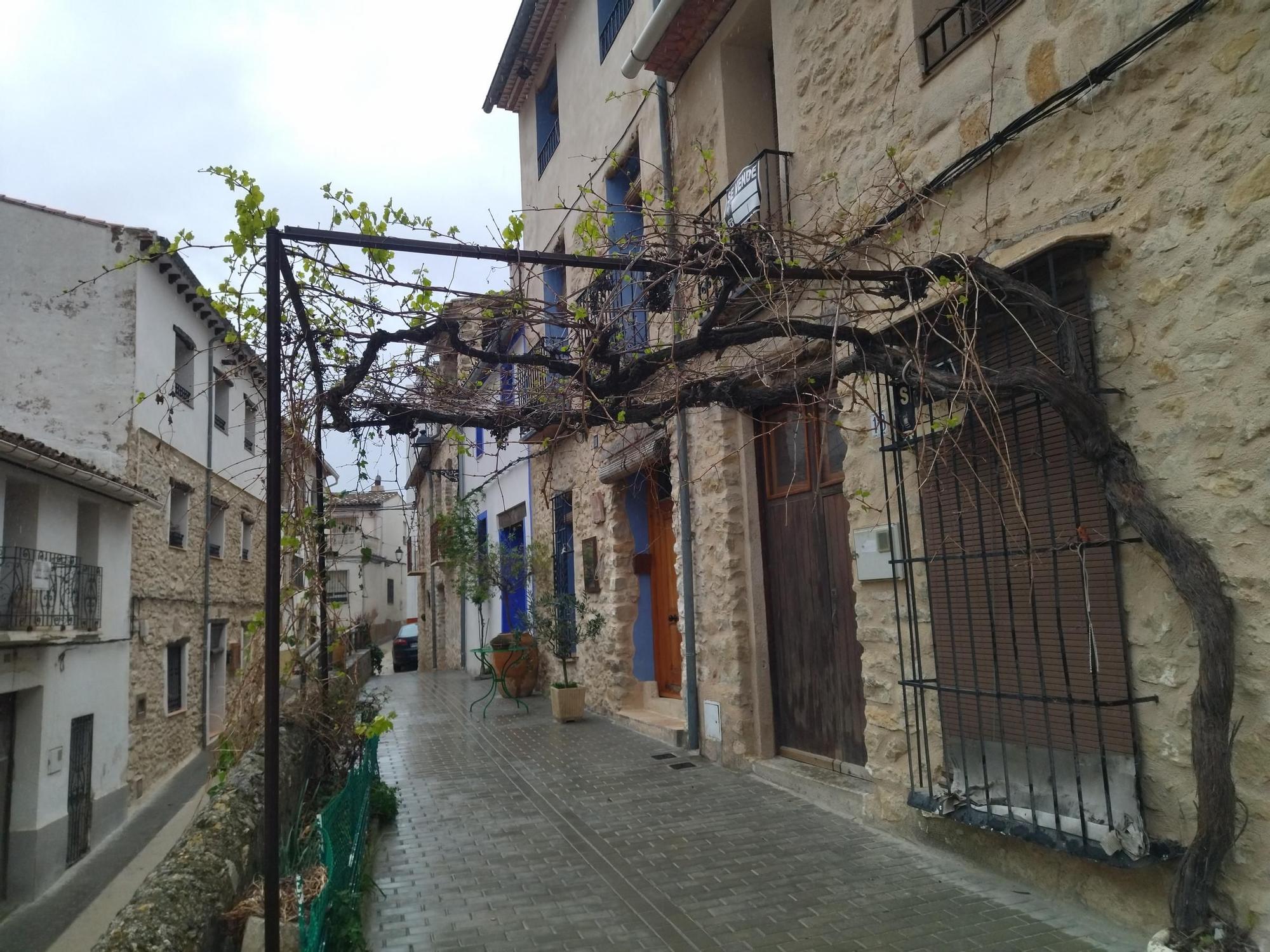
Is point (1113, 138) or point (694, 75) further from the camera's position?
point (694, 75)

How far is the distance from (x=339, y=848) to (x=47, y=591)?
28.5ft

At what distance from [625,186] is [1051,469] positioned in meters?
7.04

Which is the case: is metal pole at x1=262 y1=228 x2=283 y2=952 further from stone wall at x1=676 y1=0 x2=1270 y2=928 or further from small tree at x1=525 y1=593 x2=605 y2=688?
small tree at x1=525 y1=593 x2=605 y2=688

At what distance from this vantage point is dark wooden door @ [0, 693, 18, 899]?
31.6 feet

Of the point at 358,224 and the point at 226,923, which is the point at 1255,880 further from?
the point at 358,224

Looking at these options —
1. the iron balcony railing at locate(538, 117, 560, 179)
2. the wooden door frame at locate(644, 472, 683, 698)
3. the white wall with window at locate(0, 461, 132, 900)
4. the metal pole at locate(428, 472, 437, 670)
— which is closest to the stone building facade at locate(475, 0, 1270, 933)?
the wooden door frame at locate(644, 472, 683, 698)

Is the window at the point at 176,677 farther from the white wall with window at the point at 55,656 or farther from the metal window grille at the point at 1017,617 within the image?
the metal window grille at the point at 1017,617

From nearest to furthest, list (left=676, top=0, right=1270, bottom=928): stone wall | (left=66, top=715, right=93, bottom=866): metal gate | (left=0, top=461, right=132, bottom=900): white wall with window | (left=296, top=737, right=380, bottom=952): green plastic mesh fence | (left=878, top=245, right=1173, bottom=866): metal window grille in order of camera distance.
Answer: (left=296, top=737, right=380, bottom=952): green plastic mesh fence → (left=676, top=0, right=1270, bottom=928): stone wall → (left=878, top=245, right=1173, bottom=866): metal window grille → (left=0, top=461, right=132, bottom=900): white wall with window → (left=66, top=715, right=93, bottom=866): metal gate

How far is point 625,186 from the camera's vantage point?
9.86 meters

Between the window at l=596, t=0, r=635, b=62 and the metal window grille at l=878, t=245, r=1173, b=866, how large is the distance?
20.3 ft

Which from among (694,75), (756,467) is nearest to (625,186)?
(694,75)

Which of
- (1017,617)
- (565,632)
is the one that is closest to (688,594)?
(565,632)

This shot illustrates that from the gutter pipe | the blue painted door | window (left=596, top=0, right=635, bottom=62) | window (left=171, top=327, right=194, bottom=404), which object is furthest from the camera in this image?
window (left=171, top=327, right=194, bottom=404)

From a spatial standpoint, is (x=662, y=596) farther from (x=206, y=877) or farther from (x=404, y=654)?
(x=404, y=654)
